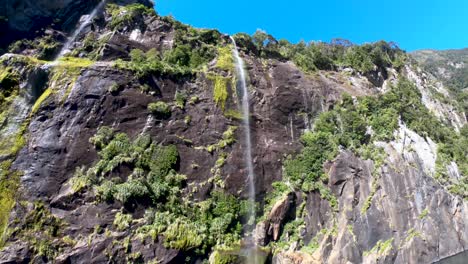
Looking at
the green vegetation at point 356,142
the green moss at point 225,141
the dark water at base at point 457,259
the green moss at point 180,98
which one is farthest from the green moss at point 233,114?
the dark water at base at point 457,259

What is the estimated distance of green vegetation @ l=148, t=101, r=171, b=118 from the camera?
92.9 ft

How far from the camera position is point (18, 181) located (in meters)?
22.2

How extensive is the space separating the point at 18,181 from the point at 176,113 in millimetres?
12084

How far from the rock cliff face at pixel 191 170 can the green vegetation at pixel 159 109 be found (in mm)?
114

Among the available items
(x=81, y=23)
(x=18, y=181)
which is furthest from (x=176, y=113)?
(x=81, y=23)

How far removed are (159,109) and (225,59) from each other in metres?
9.99

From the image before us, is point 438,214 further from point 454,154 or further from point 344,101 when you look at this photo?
point 344,101

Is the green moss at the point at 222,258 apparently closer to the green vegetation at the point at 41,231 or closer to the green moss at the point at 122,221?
the green moss at the point at 122,221

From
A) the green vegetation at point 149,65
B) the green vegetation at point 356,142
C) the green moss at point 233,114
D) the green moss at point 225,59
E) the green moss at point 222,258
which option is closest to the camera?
the green moss at point 222,258

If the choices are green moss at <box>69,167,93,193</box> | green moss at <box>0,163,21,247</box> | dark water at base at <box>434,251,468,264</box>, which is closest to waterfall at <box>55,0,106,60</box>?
green moss at <box>0,163,21,247</box>

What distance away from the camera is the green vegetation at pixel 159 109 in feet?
92.9

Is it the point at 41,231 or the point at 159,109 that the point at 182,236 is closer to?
the point at 41,231

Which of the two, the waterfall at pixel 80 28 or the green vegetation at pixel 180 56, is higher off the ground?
the waterfall at pixel 80 28

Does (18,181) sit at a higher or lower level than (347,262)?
higher
